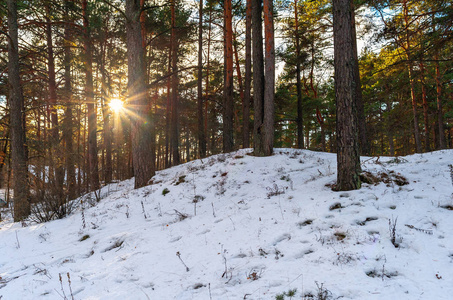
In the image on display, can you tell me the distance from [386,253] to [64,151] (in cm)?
856

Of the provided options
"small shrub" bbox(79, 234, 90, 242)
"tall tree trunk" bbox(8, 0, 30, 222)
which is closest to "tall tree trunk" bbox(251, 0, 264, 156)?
"small shrub" bbox(79, 234, 90, 242)

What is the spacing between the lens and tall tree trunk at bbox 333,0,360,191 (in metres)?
4.19

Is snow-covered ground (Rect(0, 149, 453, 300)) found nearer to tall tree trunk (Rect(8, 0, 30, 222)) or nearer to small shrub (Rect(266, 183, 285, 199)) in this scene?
small shrub (Rect(266, 183, 285, 199))

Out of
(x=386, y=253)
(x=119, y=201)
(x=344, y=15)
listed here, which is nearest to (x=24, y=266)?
(x=119, y=201)

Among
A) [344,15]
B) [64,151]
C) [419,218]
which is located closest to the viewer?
A: [419,218]

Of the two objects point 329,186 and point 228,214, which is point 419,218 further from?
point 228,214

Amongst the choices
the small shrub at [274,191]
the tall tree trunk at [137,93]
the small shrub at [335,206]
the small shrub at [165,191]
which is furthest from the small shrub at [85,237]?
the small shrub at [335,206]

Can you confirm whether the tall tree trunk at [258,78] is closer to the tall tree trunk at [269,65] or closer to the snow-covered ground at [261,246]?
the tall tree trunk at [269,65]

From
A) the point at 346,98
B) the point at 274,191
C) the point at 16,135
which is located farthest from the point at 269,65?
the point at 16,135

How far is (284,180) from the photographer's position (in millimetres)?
5793

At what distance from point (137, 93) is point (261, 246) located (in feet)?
23.1

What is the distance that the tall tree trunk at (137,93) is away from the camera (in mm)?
7883

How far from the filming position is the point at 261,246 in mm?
3127

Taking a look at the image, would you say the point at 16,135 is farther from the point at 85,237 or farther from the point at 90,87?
the point at 85,237
